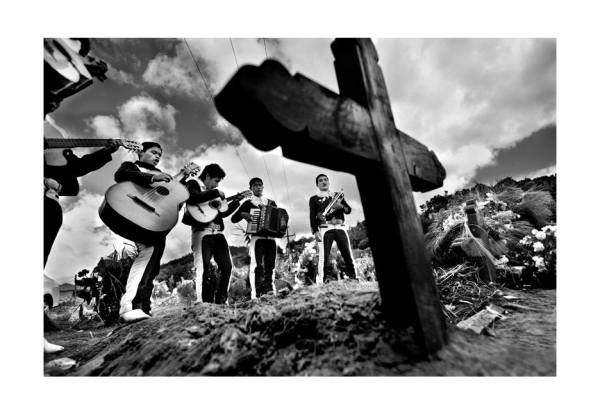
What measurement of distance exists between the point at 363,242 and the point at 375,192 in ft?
14.6

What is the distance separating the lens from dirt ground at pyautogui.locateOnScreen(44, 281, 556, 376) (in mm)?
1489

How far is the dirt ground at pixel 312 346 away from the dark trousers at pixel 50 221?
95 cm

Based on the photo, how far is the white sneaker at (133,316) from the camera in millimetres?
2986

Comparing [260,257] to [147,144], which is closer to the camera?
[147,144]

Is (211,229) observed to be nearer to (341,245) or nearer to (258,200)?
(258,200)

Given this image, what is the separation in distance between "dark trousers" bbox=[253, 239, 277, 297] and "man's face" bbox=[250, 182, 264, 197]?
0.82 meters

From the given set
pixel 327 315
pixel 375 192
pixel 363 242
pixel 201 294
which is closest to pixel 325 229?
pixel 363 242

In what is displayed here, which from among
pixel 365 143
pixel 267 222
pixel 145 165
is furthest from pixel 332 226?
pixel 365 143

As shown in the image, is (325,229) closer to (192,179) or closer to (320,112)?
(192,179)

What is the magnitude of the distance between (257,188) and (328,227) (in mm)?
1350

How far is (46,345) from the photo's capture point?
8.09 feet

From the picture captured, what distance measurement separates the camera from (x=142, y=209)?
321 cm

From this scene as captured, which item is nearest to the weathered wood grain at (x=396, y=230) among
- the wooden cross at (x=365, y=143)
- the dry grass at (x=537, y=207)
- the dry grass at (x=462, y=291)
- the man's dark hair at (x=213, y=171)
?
the wooden cross at (x=365, y=143)

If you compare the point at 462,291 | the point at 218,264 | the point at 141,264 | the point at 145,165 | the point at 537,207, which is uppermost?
the point at 145,165
